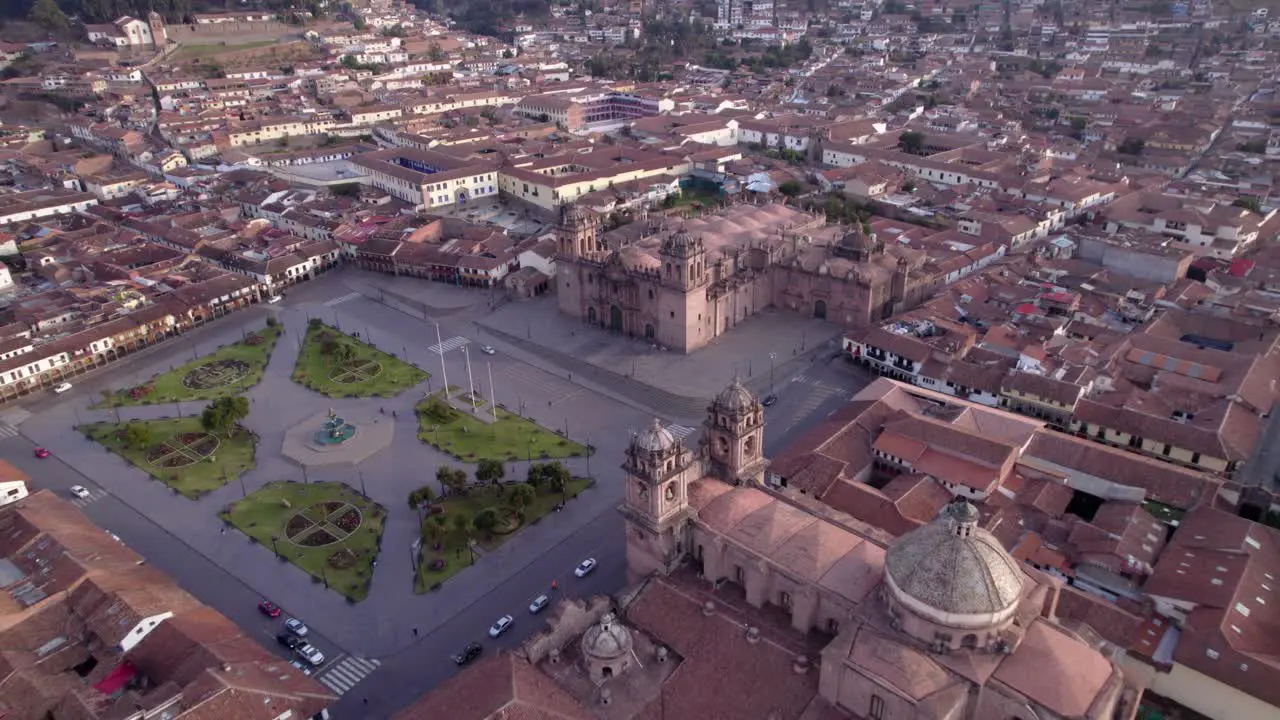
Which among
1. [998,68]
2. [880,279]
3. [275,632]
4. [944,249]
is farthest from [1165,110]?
[275,632]

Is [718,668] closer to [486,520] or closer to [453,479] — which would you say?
[486,520]

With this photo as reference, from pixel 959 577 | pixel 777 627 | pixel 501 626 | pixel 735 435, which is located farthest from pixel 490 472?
pixel 959 577

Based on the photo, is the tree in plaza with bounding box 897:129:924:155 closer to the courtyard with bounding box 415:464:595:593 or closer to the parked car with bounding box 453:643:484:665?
the courtyard with bounding box 415:464:595:593

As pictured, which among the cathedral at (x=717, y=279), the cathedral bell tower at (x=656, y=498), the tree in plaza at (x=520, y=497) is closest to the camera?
the cathedral bell tower at (x=656, y=498)

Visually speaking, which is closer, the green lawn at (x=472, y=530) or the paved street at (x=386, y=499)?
the paved street at (x=386, y=499)

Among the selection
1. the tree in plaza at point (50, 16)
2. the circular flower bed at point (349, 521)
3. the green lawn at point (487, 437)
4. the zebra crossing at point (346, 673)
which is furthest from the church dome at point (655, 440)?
the tree in plaza at point (50, 16)

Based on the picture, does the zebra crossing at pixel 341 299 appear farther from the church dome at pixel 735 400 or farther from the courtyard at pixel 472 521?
the church dome at pixel 735 400

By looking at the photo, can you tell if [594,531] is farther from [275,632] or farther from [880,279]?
[880,279]

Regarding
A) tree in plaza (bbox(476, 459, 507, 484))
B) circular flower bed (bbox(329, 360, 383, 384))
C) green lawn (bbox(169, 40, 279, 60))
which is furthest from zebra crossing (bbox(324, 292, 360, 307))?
green lawn (bbox(169, 40, 279, 60))
